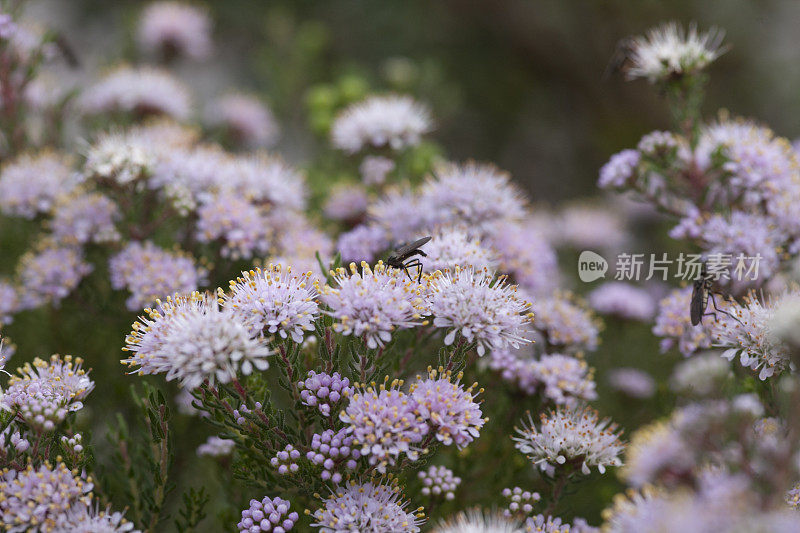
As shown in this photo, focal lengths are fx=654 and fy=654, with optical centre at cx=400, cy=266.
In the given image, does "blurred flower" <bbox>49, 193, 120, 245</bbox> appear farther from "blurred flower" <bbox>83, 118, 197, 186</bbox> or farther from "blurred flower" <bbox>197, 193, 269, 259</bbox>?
"blurred flower" <bbox>197, 193, 269, 259</bbox>

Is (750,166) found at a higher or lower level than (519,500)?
higher

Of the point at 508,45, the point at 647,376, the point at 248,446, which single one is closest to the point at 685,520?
the point at 248,446

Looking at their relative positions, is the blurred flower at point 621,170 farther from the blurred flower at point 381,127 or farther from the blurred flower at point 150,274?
the blurred flower at point 150,274

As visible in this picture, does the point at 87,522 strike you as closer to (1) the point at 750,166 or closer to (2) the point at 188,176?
(2) the point at 188,176

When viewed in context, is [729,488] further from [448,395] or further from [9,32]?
[9,32]

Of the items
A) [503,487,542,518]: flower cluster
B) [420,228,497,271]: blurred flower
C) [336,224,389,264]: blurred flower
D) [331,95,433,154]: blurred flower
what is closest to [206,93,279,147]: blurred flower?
[331,95,433,154]: blurred flower

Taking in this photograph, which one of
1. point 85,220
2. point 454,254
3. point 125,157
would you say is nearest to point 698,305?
point 454,254
